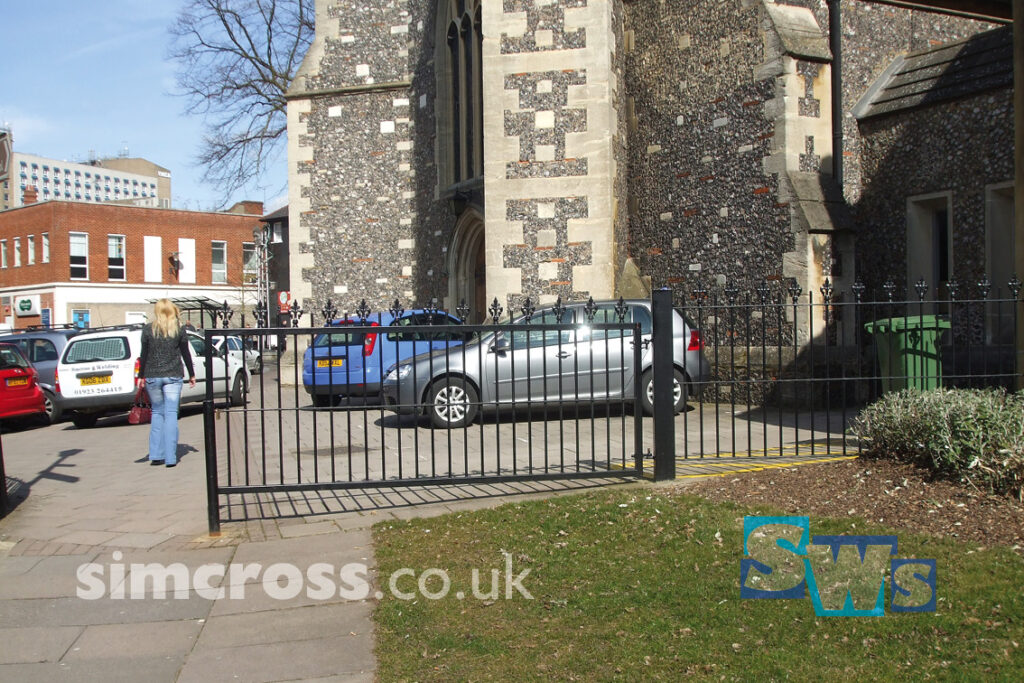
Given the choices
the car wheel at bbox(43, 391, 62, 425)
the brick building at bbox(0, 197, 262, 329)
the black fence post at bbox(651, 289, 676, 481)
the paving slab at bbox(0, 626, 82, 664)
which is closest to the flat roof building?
the brick building at bbox(0, 197, 262, 329)

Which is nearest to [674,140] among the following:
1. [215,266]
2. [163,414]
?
[163,414]

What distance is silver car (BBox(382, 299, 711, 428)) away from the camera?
7.04m

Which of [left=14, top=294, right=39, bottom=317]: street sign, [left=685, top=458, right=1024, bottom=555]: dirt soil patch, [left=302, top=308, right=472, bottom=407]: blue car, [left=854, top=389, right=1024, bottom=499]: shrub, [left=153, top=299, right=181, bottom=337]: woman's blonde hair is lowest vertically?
[left=685, top=458, right=1024, bottom=555]: dirt soil patch

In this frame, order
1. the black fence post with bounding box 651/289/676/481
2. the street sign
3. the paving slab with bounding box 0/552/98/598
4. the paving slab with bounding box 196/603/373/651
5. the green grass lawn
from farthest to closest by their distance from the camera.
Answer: the street sign → the black fence post with bounding box 651/289/676/481 → the paving slab with bounding box 0/552/98/598 → the paving slab with bounding box 196/603/373/651 → the green grass lawn

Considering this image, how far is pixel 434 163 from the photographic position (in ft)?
62.3

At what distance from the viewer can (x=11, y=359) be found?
14.2 metres

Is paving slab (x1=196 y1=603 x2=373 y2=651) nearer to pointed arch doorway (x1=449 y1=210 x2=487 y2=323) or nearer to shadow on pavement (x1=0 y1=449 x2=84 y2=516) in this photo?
shadow on pavement (x1=0 y1=449 x2=84 y2=516)

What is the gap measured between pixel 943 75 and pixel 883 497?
28.5 ft

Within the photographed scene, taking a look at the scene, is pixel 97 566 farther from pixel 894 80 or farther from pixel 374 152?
pixel 374 152

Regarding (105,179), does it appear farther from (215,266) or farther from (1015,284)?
(1015,284)

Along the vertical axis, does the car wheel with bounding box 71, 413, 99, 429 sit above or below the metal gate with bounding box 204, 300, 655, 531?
below

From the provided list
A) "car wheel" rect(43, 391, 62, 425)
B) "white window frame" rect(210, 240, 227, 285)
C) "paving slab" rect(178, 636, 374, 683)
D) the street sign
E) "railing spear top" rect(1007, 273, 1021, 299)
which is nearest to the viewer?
"paving slab" rect(178, 636, 374, 683)

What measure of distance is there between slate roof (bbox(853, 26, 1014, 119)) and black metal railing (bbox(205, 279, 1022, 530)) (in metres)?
2.71

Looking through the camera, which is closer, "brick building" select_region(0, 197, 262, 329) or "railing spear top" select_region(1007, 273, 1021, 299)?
"railing spear top" select_region(1007, 273, 1021, 299)
